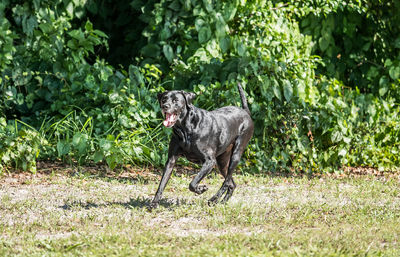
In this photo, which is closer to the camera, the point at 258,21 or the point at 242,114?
the point at 242,114

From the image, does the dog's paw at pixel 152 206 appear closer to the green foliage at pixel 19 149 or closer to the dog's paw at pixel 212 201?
the dog's paw at pixel 212 201

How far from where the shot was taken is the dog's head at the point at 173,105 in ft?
18.1

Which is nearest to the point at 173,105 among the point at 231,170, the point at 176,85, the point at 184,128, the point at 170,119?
the point at 170,119

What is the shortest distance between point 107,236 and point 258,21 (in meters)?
5.49

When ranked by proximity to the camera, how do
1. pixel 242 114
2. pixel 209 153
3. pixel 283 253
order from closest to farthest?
1. pixel 283 253
2. pixel 209 153
3. pixel 242 114

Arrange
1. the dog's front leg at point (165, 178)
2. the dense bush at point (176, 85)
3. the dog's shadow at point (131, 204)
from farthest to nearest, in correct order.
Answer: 1. the dense bush at point (176, 85)
2. the dog's shadow at point (131, 204)
3. the dog's front leg at point (165, 178)

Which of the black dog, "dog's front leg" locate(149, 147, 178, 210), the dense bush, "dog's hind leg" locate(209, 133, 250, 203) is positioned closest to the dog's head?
the black dog

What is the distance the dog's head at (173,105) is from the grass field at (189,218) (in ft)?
2.62

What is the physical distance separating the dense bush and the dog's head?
6.95 ft

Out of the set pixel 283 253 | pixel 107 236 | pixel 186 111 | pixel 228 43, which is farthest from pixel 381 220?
pixel 228 43

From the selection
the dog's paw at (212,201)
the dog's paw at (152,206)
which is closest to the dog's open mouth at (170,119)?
the dog's paw at (152,206)

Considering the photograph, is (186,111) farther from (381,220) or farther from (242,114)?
(381,220)

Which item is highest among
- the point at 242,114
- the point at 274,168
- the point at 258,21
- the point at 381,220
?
the point at 258,21

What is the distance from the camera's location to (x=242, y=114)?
6391mm
